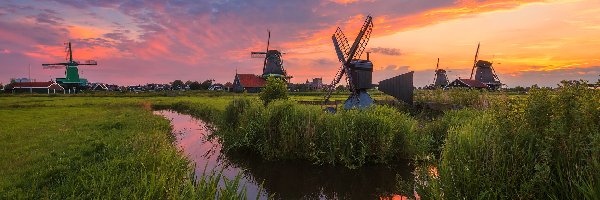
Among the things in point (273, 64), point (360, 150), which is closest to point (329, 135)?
point (360, 150)

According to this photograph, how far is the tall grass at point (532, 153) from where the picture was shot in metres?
7.61

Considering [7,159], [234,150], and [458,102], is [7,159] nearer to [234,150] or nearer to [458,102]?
[234,150]

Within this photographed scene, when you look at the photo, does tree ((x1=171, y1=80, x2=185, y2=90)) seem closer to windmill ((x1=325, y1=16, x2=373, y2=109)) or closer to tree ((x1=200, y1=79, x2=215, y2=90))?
tree ((x1=200, y1=79, x2=215, y2=90))

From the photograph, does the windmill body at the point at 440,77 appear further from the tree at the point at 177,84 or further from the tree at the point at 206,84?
the tree at the point at 177,84

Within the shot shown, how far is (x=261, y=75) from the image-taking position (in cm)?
9325

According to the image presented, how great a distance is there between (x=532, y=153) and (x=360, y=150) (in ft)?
28.0

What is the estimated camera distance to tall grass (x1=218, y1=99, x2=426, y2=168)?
54.4 feet

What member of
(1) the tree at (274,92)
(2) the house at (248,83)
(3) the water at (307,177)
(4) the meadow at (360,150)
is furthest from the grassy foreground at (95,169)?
(2) the house at (248,83)

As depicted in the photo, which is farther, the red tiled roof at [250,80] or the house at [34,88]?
the house at [34,88]

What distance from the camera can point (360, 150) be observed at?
1666 cm

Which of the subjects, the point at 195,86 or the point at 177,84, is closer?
the point at 195,86

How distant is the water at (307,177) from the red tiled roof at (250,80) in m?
72.0

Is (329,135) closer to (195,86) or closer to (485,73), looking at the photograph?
(485,73)

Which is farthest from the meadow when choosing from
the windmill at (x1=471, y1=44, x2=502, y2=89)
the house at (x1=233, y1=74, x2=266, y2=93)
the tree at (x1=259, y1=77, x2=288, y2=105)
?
the windmill at (x1=471, y1=44, x2=502, y2=89)
